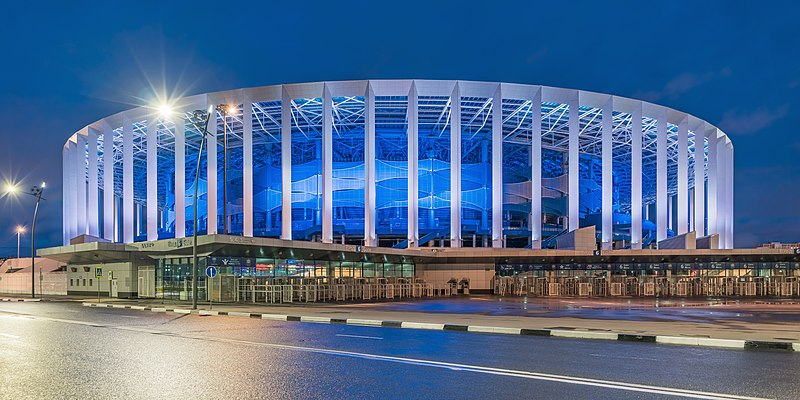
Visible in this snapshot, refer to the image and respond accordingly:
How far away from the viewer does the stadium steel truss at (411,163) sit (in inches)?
2387

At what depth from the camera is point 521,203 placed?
72.7 meters

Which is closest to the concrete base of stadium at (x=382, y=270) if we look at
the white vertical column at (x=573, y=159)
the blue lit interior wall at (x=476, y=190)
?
the white vertical column at (x=573, y=159)

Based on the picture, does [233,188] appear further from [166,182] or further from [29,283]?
[29,283]

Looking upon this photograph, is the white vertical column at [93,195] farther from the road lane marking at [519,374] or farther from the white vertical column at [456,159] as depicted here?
the road lane marking at [519,374]

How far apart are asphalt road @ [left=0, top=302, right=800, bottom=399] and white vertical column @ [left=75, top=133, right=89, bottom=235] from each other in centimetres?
6621

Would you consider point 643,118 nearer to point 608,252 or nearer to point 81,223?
point 608,252

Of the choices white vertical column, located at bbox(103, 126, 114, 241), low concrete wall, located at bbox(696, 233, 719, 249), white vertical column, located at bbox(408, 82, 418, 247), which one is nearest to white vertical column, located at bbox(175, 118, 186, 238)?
white vertical column, located at bbox(103, 126, 114, 241)

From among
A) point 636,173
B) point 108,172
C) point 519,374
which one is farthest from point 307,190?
point 519,374

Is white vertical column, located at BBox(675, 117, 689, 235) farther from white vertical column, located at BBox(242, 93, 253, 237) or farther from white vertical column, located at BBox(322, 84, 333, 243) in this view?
white vertical column, located at BBox(242, 93, 253, 237)

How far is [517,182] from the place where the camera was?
75.2 metres

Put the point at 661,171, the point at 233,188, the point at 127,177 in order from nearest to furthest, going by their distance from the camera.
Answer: the point at 661,171, the point at 127,177, the point at 233,188

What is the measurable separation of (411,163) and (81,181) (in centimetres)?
4280

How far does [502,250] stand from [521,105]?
Answer: 1947cm

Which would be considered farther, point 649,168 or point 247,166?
point 649,168
